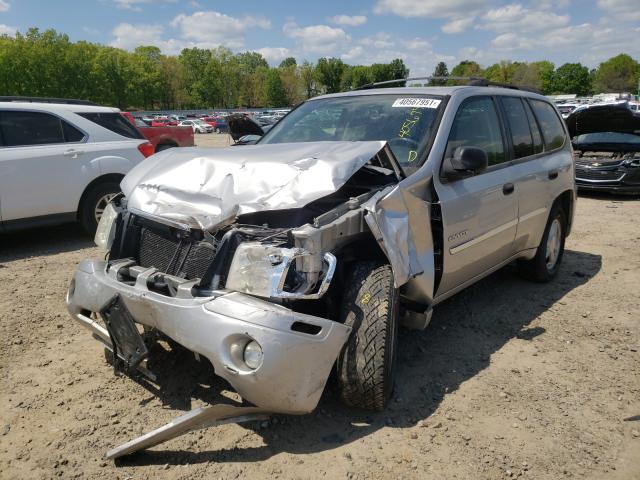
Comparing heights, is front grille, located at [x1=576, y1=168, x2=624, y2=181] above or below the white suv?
below

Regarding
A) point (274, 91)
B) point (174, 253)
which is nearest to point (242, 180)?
point (174, 253)

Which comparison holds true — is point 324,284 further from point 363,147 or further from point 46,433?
point 46,433

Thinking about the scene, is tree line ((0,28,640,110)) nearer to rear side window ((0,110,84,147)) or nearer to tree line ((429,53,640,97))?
tree line ((429,53,640,97))

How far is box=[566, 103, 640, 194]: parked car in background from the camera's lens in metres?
9.64

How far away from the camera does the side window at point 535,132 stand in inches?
186

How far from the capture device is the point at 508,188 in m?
4.07

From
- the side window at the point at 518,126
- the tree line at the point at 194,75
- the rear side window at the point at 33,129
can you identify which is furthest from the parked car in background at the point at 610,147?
the tree line at the point at 194,75

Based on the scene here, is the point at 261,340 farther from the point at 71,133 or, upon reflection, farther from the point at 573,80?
the point at 573,80

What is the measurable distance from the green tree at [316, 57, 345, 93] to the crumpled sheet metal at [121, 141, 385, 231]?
4206 inches

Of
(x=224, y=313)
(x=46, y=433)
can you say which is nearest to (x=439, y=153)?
(x=224, y=313)

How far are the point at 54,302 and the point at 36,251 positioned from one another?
2.06 metres

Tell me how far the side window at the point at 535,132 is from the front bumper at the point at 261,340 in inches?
122

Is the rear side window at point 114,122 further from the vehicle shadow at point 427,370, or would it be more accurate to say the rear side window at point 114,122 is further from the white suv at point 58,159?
the vehicle shadow at point 427,370

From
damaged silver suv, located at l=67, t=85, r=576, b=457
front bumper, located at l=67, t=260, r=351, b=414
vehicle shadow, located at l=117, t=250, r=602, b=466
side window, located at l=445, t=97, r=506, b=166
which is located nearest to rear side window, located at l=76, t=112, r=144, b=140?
damaged silver suv, located at l=67, t=85, r=576, b=457
